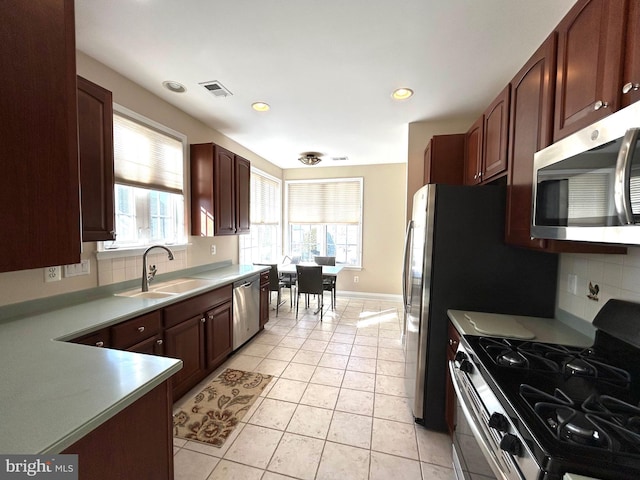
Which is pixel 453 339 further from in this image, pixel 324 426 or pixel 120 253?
pixel 120 253

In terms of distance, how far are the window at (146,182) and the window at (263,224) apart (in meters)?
1.39

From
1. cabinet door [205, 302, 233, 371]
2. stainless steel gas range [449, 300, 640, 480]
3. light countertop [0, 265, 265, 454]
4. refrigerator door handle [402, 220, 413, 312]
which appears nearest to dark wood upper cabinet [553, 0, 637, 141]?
stainless steel gas range [449, 300, 640, 480]

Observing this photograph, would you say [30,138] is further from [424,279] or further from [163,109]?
[163,109]

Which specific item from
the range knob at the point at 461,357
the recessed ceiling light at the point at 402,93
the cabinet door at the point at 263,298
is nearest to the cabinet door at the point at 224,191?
the cabinet door at the point at 263,298

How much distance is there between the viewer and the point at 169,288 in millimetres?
2516

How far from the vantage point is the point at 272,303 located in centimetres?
497

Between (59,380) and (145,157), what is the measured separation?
213 cm

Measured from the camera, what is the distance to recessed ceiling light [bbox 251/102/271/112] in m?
2.72

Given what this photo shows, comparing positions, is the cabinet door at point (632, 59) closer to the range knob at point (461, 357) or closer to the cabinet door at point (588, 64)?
the cabinet door at point (588, 64)

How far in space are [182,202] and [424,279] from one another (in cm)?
260

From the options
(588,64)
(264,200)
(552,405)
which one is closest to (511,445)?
(552,405)

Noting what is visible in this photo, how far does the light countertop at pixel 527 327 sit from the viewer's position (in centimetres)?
144

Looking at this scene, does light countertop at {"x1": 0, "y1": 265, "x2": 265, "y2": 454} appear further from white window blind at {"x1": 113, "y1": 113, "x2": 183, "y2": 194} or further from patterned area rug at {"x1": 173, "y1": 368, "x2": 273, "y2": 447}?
white window blind at {"x1": 113, "y1": 113, "x2": 183, "y2": 194}

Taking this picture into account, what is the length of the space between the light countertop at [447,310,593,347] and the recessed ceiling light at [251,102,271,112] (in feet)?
8.38
